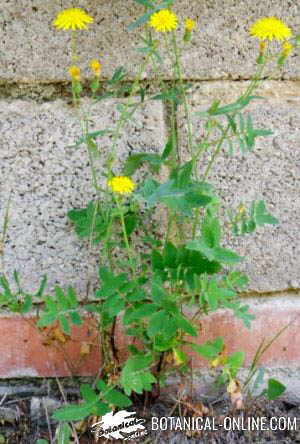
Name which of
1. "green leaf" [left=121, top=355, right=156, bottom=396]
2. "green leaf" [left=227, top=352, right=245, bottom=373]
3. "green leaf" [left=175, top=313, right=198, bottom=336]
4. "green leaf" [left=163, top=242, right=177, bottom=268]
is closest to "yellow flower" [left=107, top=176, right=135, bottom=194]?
"green leaf" [left=163, top=242, right=177, bottom=268]

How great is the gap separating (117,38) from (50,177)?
31 centimetres

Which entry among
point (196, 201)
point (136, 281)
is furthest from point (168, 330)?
point (196, 201)

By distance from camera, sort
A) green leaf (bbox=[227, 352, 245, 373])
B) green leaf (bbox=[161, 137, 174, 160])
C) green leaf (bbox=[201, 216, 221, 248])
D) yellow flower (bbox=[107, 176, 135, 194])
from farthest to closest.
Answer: green leaf (bbox=[227, 352, 245, 373]) → green leaf (bbox=[161, 137, 174, 160]) → green leaf (bbox=[201, 216, 221, 248]) → yellow flower (bbox=[107, 176, 135, 194])

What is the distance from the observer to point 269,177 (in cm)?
129

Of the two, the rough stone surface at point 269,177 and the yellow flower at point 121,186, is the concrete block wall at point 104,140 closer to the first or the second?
the rough stone surface at point 269,177

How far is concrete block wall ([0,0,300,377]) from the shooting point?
1.19 m

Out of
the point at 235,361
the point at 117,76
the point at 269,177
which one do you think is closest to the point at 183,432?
the point at 235,361

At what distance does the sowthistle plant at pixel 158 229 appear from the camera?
100cm

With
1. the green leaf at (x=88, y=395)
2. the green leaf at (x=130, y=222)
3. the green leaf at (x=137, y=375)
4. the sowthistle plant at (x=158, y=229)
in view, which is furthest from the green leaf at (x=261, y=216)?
the green leaf at (x=88, y=395)

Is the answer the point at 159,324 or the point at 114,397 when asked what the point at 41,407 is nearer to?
the point at 114,397

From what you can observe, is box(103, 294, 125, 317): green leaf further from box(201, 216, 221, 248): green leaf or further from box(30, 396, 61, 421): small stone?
box(30, 396, 61, 421): small stone

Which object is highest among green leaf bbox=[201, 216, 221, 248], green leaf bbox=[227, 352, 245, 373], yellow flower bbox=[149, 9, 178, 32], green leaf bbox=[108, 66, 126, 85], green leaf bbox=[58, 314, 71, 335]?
yellow flower bbox=[149, 9, 178, 32]

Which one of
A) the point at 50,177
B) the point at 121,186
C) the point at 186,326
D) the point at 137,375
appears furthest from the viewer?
the point at 50,177

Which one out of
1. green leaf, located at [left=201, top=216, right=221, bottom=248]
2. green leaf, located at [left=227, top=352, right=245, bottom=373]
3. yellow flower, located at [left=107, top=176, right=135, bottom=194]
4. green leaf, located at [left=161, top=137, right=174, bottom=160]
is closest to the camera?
yellow flower, located at [left=107, top=176, right=135, bottom=194]
